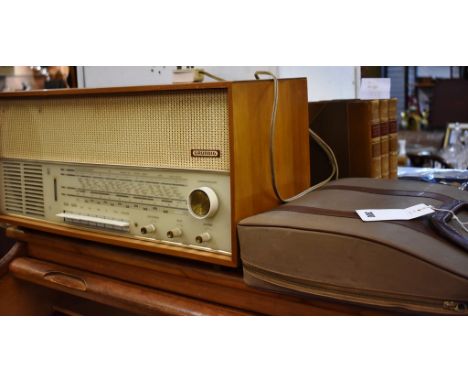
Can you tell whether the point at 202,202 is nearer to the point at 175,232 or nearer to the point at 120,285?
the point at 175,232

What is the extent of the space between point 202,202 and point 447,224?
32cm

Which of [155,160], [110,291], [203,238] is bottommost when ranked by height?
[110,291]

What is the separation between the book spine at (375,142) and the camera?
41.6 inches

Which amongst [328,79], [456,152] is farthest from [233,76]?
[456,152]

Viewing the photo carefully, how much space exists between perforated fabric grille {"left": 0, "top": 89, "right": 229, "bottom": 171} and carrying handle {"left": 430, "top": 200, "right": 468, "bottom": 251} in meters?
0.28

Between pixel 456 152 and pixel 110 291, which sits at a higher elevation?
pixel 456 152

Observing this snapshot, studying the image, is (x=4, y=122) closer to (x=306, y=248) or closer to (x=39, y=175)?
(x=39, y=175)

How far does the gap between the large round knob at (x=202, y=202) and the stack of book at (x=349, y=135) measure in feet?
1.11

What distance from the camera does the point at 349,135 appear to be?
1.06 metres

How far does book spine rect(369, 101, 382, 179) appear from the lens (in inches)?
41.6

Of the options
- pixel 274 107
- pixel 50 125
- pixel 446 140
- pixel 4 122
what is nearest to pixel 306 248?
pixel 274 107

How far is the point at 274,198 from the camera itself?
2.75 feet

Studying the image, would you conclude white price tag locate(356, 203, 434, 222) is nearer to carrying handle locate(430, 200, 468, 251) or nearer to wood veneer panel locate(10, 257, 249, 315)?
carrying handle locate(430, 200, 468, 251)

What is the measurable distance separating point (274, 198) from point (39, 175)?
46 cm
